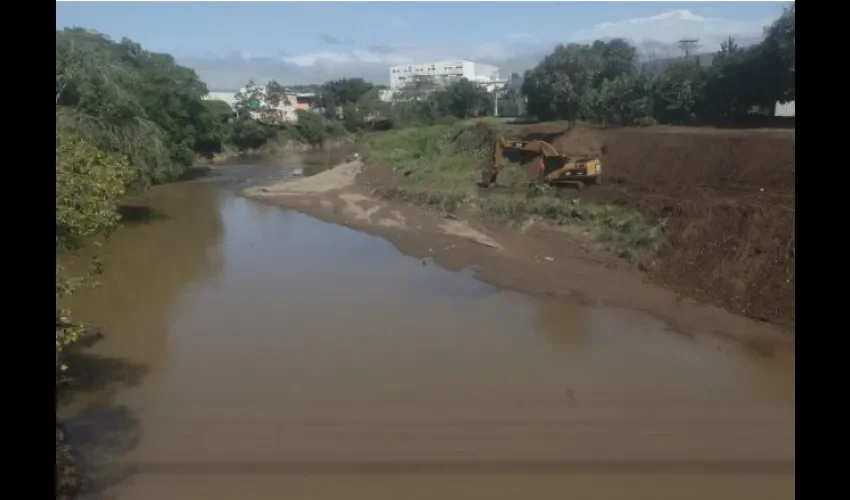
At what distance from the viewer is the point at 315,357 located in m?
7.33

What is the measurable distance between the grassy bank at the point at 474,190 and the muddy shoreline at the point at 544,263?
37cm

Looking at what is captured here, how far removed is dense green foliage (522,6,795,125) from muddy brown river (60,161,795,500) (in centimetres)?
817

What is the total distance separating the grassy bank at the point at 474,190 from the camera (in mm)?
11836

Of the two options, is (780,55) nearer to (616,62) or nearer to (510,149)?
(616,62)

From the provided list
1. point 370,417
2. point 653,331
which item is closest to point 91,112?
point 370,417

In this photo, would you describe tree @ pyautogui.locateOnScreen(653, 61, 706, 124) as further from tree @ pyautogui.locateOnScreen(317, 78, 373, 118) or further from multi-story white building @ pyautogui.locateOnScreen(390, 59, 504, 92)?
tree @ pyautogui.locateOnScreen(317, 78, 373, 118)

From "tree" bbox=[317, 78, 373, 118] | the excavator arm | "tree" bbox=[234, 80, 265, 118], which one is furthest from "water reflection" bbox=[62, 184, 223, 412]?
"tree" bbox=[317, 78, 373, 118]

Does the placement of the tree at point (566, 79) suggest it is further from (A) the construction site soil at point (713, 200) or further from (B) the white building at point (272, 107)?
(B) the white building at point (272, 107)

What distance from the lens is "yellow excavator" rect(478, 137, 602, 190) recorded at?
15.0 m

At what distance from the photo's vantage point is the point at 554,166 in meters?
15.9

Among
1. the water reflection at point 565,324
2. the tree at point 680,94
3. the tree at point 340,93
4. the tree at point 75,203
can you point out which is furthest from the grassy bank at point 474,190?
the tree at point 340,93
